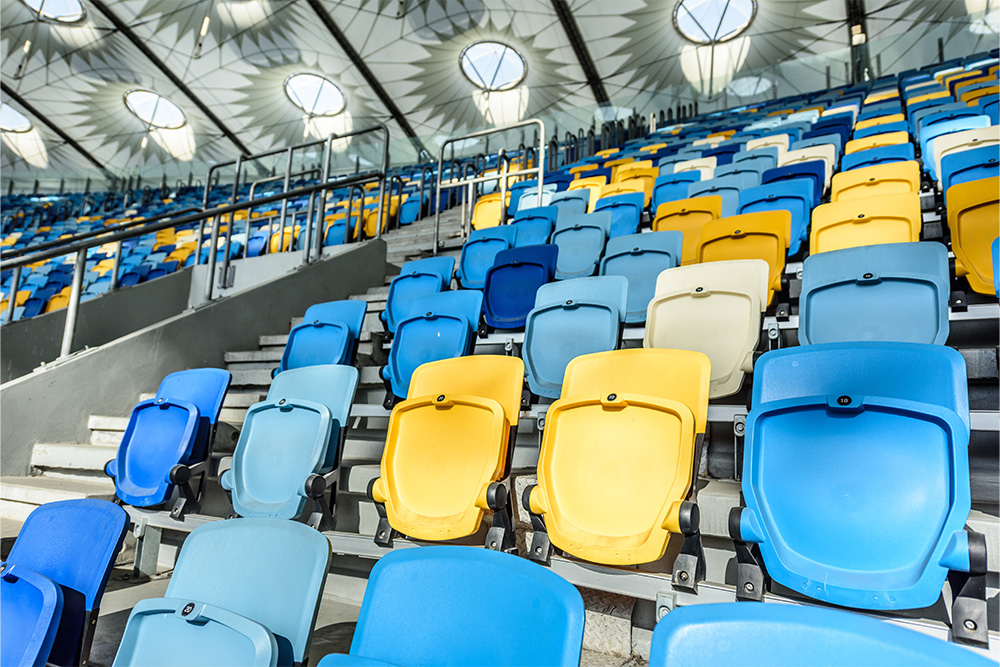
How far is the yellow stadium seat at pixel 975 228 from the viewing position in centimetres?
241

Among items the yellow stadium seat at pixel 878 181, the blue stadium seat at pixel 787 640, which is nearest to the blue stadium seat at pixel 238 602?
the blue stadium seat at pixel 787 640

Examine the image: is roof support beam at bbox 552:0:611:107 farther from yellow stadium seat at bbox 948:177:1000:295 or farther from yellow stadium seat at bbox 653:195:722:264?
yellow stadium seat at bbox 948:177:1000:295

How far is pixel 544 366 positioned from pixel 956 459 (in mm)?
1559

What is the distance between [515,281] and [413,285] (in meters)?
0.69

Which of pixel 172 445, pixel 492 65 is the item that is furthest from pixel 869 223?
pixel 492 65

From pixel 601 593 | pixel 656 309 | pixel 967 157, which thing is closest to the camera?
pixel 601 593

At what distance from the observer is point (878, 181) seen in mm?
3748

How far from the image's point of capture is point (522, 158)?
9.11m

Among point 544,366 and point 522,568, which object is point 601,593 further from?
point 544,366

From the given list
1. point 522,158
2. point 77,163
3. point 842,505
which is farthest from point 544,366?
point 77,163

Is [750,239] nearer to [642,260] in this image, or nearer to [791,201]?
[642,260]

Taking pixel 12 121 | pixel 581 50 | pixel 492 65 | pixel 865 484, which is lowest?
pixel 865 484

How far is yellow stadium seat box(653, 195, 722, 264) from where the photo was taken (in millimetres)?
3788

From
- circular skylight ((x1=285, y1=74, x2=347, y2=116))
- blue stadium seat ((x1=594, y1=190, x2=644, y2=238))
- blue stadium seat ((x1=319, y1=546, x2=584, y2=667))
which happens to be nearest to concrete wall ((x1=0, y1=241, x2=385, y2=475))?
blue stadium seat ((x1=594, y1=190, x2=644, y2=238))
